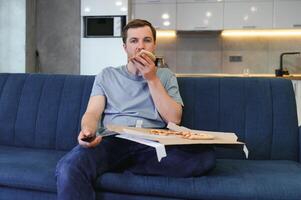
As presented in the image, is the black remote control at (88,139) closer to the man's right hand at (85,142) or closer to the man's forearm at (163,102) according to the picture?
the man's right hand at (85,142)

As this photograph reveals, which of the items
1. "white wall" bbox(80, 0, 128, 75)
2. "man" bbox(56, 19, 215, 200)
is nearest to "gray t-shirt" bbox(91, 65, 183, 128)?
"man" bbox(56, 19, 215, 200)

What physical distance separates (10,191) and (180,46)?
3.86 metres

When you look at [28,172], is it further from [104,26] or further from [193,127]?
[104,26]

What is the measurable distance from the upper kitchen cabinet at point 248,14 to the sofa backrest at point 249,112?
116 inches

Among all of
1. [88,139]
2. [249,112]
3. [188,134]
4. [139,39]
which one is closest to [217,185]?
[188,134]

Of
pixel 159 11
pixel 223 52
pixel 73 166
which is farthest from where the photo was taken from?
pixel 223 52

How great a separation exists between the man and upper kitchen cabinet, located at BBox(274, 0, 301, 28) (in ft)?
11.0

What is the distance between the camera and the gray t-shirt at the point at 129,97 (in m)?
1.77

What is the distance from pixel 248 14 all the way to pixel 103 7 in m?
1.93

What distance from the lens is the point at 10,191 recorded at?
1682mm

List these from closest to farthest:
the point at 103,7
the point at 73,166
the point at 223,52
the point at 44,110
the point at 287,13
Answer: the point at 73,166 → the point at 44,110 → the point at 287,13 → the point at 103,7 → the point at 223,52

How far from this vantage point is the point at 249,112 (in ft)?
6.48

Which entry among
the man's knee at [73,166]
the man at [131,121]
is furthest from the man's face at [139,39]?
the man's knee at [73,166]

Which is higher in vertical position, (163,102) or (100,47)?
(100,47)
